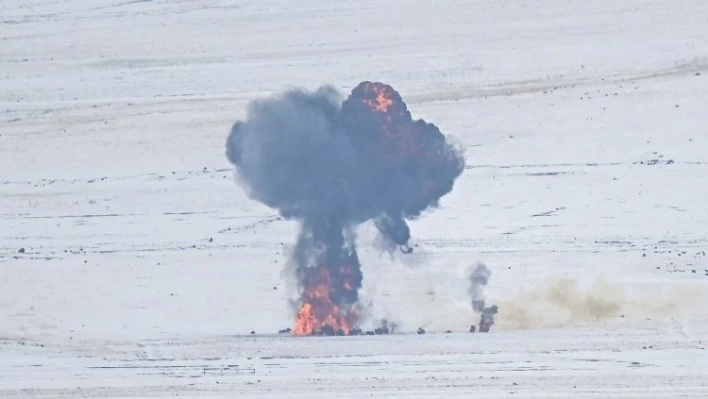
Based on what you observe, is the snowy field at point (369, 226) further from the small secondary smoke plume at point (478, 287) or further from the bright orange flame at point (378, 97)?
the bright orange flame at point (378, 97)

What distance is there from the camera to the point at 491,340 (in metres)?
6.24

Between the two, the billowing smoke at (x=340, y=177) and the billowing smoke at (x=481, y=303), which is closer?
the billowing smoke at (x=340, y=177)

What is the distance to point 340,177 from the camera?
614cm

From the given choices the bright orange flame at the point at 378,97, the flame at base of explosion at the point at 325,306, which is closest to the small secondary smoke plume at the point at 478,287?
the flame at base of explosion at the point at 325,306

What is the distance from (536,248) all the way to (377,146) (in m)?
1.32

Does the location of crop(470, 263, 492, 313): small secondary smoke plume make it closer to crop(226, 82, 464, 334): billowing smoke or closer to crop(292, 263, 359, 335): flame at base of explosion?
crop(226, 82, 464, 334): billowing smoke

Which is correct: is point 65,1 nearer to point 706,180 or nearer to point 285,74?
point 285,74

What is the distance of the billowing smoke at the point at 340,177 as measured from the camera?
6.12 m

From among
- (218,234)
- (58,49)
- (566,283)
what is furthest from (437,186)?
(58,49)

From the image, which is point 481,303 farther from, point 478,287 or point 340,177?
point 340,177

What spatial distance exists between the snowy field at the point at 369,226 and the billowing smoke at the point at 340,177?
0.15 metres

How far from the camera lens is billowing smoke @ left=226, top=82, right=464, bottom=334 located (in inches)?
241

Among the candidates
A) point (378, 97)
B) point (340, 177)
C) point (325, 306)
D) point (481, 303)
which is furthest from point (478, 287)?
point (378, 97)

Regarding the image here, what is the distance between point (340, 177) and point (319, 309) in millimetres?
911
